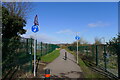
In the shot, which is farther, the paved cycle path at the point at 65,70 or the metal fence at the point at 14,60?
the paved cycle path at the point at 65,70

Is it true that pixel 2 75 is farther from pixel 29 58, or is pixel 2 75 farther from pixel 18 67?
pixel 29 58

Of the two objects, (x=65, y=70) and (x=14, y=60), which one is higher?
(x=14, y=60)

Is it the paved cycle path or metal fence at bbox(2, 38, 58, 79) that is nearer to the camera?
metal fence at bbox(2, 38, 58, 79)

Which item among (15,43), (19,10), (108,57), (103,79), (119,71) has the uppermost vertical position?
(19,10)

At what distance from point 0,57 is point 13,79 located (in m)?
1.16

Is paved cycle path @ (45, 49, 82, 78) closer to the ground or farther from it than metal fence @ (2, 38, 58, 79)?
closer to the ground

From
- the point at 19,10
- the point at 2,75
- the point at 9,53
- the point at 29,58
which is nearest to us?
the point at 2,75

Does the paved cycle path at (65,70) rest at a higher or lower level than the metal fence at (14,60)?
lower

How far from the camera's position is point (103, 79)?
20.7 feet

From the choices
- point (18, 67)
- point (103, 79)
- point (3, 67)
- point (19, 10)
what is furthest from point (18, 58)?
point (19, 10)

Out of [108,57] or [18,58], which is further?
[108,57]

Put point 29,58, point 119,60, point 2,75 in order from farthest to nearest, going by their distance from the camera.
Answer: point 29,58 < point 119,60 < point 2,75

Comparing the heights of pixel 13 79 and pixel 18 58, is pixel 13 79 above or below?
below

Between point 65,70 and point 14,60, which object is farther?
point 65,70
